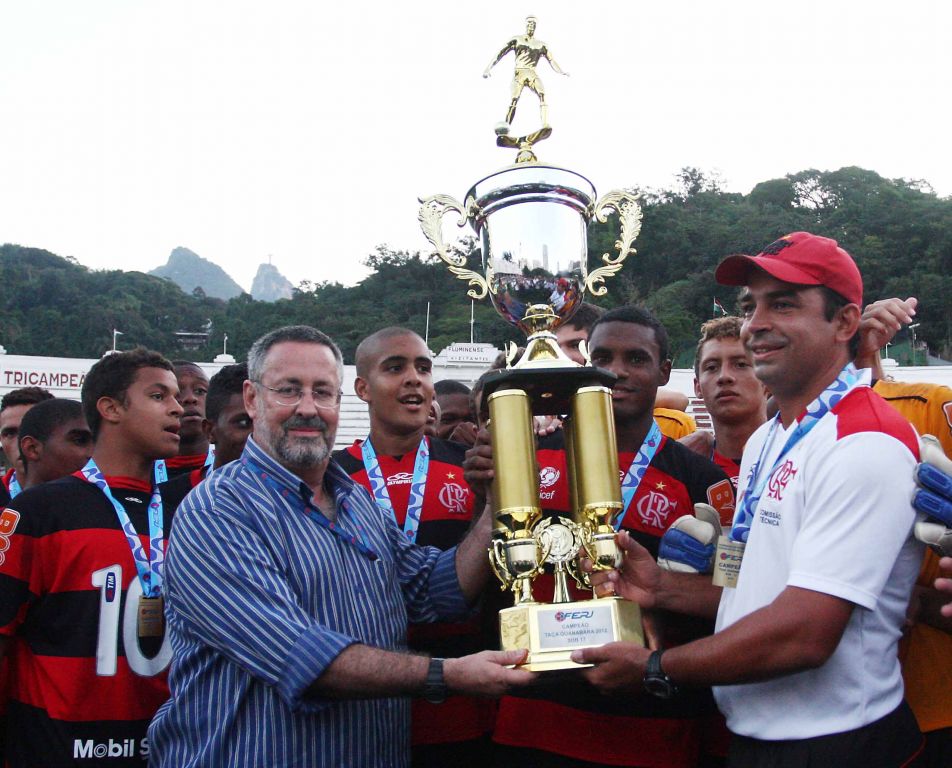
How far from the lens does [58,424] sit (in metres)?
4.98

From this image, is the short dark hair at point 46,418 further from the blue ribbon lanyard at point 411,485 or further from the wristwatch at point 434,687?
the wristwatch at point 434,687

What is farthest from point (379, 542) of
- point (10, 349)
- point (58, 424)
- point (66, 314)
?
point (66, 314)

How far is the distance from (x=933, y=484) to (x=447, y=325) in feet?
185

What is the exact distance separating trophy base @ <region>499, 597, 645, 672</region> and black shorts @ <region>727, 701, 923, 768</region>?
0.50m

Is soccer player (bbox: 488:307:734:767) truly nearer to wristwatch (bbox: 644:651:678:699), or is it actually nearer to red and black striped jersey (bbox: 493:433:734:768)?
red and black striped jersey (bbox: 493:433:734:768)

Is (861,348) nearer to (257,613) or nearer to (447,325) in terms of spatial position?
(257,613)

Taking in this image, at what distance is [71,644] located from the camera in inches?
129

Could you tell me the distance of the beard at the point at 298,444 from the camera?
298cm

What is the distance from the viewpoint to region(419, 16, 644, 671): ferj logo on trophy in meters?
2.76

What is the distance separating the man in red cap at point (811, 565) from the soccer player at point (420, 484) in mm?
1090

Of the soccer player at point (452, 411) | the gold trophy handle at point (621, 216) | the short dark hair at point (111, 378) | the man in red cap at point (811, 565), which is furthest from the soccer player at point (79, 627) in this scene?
the soccer player at point (452, 411)

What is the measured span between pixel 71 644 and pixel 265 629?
1206mm

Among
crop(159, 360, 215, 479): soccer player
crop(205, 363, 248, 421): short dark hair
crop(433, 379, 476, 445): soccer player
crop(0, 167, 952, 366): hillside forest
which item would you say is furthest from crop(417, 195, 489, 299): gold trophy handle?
crop(0, 167, 952, 366): hillside forest

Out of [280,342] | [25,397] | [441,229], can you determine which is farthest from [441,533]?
[25,397]
